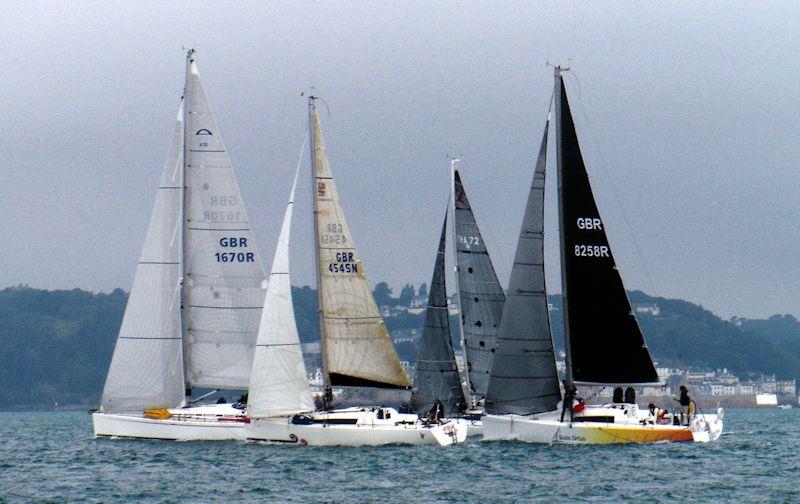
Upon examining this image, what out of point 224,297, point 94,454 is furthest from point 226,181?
point 94,454

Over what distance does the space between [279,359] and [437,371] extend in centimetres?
940

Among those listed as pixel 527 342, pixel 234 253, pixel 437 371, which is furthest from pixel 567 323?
pixel 234 253

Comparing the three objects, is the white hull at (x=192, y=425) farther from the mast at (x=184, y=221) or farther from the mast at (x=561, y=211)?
the mast at (x=561, y=211)

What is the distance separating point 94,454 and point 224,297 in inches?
249


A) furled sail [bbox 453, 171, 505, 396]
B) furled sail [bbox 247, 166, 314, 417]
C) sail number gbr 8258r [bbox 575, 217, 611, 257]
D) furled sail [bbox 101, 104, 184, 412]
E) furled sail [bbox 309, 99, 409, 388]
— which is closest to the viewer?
furled sail [bbox 247, 166, 314, 417]

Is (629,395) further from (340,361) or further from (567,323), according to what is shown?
(340,361)

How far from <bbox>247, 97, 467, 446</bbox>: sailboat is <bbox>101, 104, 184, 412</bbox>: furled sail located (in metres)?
4.05

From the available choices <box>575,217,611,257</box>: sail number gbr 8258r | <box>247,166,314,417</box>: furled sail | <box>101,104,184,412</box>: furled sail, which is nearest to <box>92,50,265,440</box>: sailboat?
<box>101,104,184,412</box>: furled sail

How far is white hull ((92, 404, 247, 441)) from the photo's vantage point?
42.9 metres

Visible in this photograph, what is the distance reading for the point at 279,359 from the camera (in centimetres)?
4091

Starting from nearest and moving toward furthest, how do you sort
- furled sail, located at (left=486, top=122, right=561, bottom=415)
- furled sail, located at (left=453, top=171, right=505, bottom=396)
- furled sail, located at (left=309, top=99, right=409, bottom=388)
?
furled sail, located at (left=486, top=122, right=561, bottom=415) → furled sail, located at (left=309, top=99, right=409, bottom=388) → furled sail, located at (left=453, top=171, right=505, bottom=396)

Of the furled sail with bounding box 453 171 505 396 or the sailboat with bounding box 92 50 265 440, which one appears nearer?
the sailboat with bounding box 92 50 265 440

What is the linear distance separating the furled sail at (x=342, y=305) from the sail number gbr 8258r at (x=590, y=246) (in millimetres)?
6806

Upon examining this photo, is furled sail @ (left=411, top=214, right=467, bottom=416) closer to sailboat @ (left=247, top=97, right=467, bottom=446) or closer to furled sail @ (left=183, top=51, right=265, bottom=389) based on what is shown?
sailboat @ (left=247, top=97, right=467, bottom=446)
